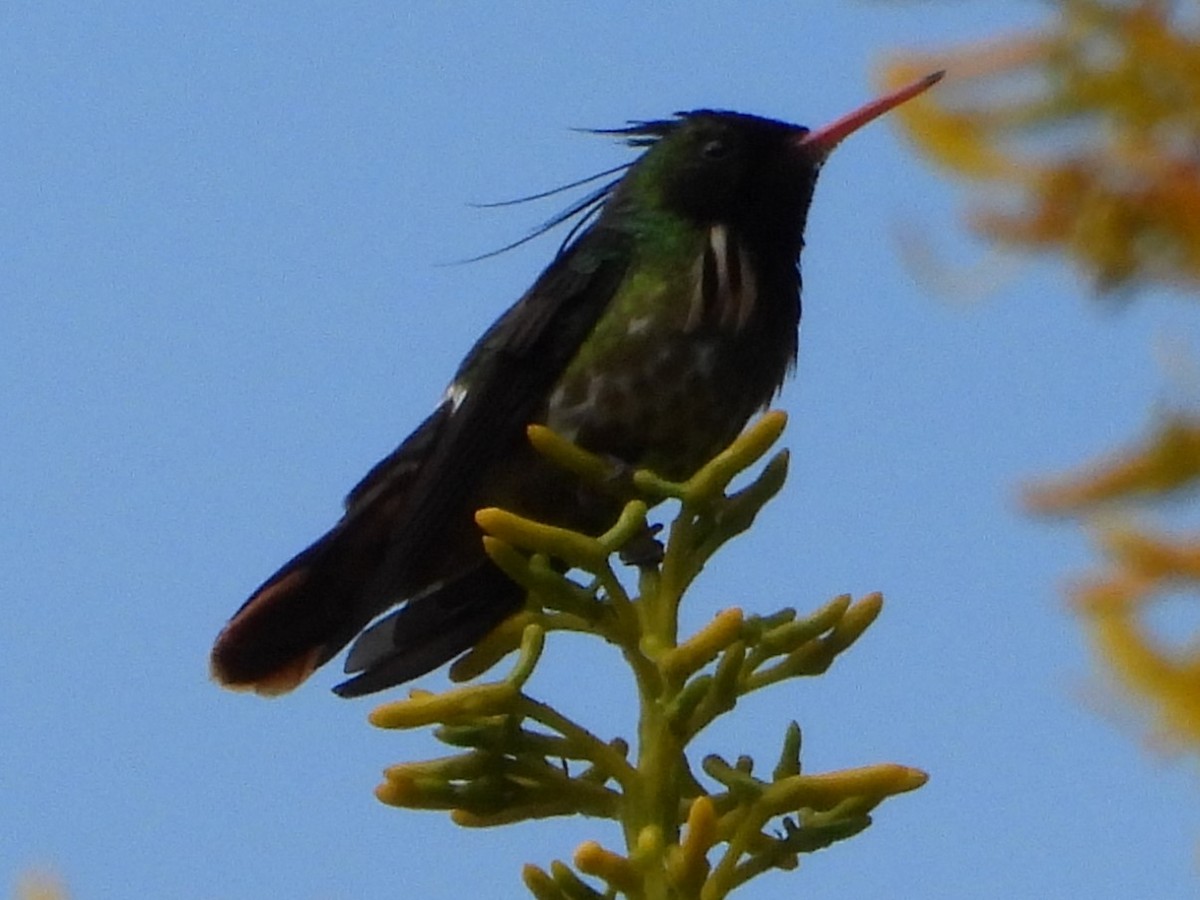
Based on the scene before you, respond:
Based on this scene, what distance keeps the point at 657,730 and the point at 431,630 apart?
1.94 feet

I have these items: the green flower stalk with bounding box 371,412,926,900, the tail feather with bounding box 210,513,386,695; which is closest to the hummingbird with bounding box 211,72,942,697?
the tail feather with bounding box 210,513,386,695

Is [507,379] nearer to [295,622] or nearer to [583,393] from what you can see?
[583,393]

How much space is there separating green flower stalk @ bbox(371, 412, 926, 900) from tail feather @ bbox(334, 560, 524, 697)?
0.43 metres

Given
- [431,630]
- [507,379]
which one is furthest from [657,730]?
[507,379]

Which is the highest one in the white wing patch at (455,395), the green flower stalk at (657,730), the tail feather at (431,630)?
the white wing patch at (455,395)

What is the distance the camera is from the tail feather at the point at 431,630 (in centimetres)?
172

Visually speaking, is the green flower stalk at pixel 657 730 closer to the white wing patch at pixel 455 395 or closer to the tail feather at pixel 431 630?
the tail feather at pixel 431 630

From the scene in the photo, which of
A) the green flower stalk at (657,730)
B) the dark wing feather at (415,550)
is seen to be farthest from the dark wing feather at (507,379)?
the green flower stalk at (657,730)

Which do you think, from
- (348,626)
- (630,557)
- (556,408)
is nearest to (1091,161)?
(556,408)

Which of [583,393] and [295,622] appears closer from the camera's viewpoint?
[295,622]

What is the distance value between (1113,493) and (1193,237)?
585mm

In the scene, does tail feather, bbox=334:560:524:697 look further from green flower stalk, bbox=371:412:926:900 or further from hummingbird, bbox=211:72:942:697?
green flower stalk, bbox=371:412:926:900

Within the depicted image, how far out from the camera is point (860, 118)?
205cm

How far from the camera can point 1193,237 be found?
13.9 ft
